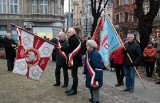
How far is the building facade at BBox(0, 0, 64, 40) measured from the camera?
4581 centimetres

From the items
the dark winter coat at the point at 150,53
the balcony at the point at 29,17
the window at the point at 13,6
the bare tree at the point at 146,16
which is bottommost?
the dark winter coat at the point at 150,53

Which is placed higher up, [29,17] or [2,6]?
[2,6]

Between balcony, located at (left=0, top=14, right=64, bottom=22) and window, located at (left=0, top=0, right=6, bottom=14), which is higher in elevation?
window, located at (left=0, top=0, right=6, bottom=14)

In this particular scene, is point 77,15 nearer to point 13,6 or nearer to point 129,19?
point 13,6

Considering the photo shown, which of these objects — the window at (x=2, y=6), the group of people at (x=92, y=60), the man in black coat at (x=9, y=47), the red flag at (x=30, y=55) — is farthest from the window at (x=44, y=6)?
the red flag at (x=30, y=55)

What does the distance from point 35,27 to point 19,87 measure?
121 feet

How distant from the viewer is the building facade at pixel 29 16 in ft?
150

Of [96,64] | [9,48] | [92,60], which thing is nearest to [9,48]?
[9,48]

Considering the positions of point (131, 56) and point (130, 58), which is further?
point (131, 56)

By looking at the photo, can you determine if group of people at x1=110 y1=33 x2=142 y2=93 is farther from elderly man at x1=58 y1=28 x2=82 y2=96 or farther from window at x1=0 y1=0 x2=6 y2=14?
window at x1=0 y1=0 x2=6 y2=14

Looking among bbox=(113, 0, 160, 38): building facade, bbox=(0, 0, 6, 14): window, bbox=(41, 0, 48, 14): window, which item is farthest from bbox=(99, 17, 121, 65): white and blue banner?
bbox=(0, 0, 6, 14): window

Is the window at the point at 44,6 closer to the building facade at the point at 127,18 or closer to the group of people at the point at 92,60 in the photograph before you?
the building facade at the point at 127,18

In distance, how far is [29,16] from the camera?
46.6 m

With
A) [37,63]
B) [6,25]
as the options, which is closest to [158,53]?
[37,63]
